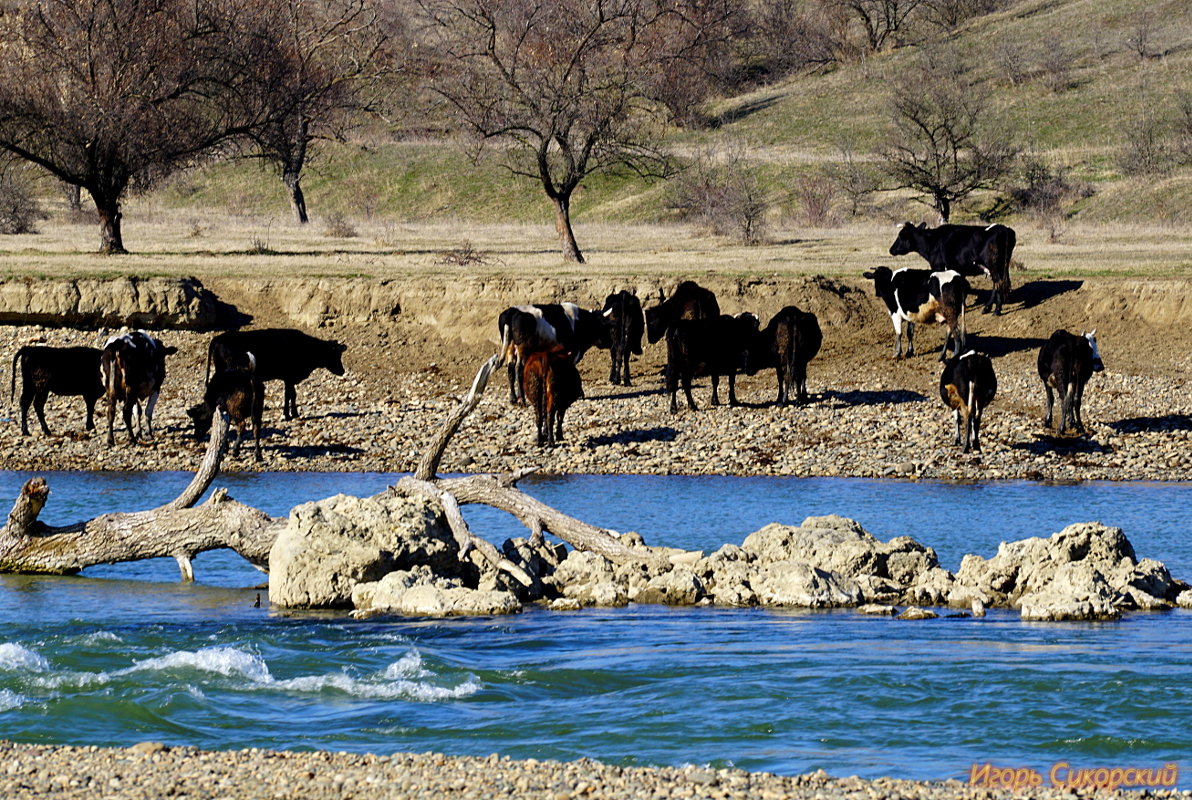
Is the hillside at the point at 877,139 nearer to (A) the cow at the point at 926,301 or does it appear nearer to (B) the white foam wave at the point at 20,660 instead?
(A) the cow at the point at 926,301

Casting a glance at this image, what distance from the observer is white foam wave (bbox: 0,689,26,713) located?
10055 millimetres

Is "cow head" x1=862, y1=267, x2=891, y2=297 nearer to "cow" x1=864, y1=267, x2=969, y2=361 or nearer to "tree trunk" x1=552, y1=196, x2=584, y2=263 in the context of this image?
"cow" x1=864, y1=267, x2=969, y2=361

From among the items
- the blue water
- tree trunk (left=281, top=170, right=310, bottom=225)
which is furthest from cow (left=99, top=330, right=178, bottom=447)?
tree trunk (left=281, top=170, right=310, bottom=225)

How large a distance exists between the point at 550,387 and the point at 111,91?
58.9 feet

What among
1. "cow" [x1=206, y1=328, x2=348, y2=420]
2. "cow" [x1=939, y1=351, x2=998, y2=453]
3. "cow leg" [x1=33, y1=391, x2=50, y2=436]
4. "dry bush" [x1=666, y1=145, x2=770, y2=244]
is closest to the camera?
"cow" [x1=939, y1=351, x2=998, y2=453]

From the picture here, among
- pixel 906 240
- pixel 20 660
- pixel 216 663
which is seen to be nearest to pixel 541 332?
pixel 906 240

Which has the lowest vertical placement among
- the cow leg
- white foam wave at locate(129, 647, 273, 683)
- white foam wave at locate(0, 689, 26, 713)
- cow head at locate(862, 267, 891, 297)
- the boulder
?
white foam wave at locate(0, 689, 26, 713)

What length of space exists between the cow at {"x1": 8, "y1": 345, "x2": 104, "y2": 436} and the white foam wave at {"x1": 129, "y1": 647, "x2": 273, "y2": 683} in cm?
1267

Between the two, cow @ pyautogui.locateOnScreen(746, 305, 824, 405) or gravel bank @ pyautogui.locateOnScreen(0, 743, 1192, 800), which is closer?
gravel bank @ pyautogui.locateOnScreen(0, 743, 1192, 800)

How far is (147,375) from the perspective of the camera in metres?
22.5

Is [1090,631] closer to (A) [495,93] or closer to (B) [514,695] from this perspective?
(B) [514,695]

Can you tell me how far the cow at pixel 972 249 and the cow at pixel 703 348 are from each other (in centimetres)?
660

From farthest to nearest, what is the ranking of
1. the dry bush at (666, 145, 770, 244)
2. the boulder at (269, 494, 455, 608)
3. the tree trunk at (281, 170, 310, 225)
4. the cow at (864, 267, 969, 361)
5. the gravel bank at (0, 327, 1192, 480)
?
the tree trunk at (281, 170, 310, 225) < the dry bush at (666, 145, 770, 244) < the cow at (864, 267, 969, 361) < the gravel bank at (0, 327, 1192, 480) < the boulder at (269, 494, 455, 608)

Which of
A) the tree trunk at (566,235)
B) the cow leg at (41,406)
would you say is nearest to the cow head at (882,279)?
the tree trunk at (566,235)
